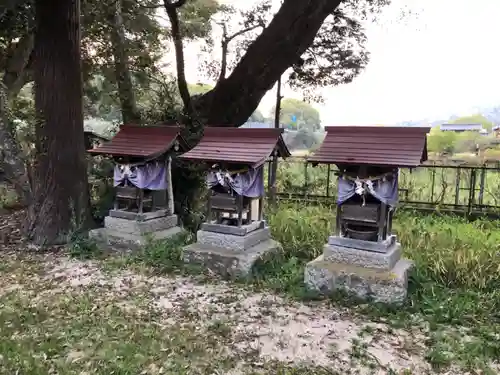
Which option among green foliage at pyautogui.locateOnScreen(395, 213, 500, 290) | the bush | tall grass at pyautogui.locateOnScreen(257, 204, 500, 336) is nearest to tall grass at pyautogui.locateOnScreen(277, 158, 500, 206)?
tall grass at pyautogui.locateOnScreen(257, 204, 500, 336)

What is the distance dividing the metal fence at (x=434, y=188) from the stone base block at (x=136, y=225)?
3.94 meters

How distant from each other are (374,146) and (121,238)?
4.75 meters

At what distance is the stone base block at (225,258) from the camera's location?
652cm

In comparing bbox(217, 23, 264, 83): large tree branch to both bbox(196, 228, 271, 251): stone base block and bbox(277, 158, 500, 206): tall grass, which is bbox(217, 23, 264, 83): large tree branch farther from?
bbox(196, 228, 271, 251): stone base block

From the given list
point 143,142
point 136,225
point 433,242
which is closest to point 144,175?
point 143,142

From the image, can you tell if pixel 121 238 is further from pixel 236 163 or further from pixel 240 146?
pixel 240 146

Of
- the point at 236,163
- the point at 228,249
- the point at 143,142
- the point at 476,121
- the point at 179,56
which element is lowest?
the point at 228,249

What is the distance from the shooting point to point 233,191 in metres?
6.86

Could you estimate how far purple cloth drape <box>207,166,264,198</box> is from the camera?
6703mm

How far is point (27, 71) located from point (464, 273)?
12846 mm

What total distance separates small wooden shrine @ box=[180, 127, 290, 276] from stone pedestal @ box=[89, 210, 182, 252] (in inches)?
46.9

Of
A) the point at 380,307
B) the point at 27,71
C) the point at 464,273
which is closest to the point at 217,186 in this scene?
the point at 380,307

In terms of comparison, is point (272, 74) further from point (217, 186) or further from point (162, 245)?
point (162, 245)

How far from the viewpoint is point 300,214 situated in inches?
362
